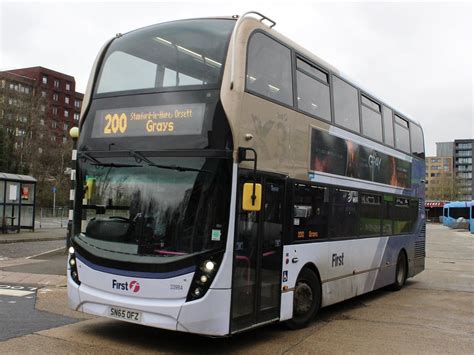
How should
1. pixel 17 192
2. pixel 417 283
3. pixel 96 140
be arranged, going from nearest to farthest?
pixel 96 140
pixel 417 283
pixel 17 192

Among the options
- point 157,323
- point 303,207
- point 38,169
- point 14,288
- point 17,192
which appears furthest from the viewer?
point 38,169

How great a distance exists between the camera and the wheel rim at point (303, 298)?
7.55 meters

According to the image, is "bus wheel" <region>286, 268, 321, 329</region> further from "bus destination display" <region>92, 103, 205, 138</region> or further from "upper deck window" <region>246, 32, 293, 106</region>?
"bus destination display" <region>92, 103, 205, 138</region>

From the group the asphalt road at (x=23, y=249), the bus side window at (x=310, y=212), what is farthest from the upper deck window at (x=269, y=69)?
the asphalt road at (x=23, y=249)

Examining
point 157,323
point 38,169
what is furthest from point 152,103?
point 38,169

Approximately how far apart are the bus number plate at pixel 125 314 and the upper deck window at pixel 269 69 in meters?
3.05

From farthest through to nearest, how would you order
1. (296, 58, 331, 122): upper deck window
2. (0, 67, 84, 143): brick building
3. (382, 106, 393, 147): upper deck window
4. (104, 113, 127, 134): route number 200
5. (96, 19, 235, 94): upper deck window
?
(0, 67, 84, 143): brick building
(382, 106, 393, 147): upper deck window
(296, 58, 331, 122): upper deck window
(104, 113, 127, 134): route number 200
(96, 19, 235, 94): upper deck window

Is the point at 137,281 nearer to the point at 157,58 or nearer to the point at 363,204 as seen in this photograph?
the point at 157,58

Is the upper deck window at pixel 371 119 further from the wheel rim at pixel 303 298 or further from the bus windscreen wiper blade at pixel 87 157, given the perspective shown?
the bus windscreen wiper blade at pixel 87 157

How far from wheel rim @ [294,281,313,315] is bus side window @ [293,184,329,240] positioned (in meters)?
0.72

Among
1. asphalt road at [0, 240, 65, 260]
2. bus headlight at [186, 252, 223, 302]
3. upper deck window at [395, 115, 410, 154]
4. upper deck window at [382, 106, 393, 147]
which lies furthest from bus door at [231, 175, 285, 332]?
asphalt road at [0, 240, 65, 260]

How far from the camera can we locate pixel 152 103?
646 cm

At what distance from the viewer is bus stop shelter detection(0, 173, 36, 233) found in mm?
24594

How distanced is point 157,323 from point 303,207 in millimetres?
2971
